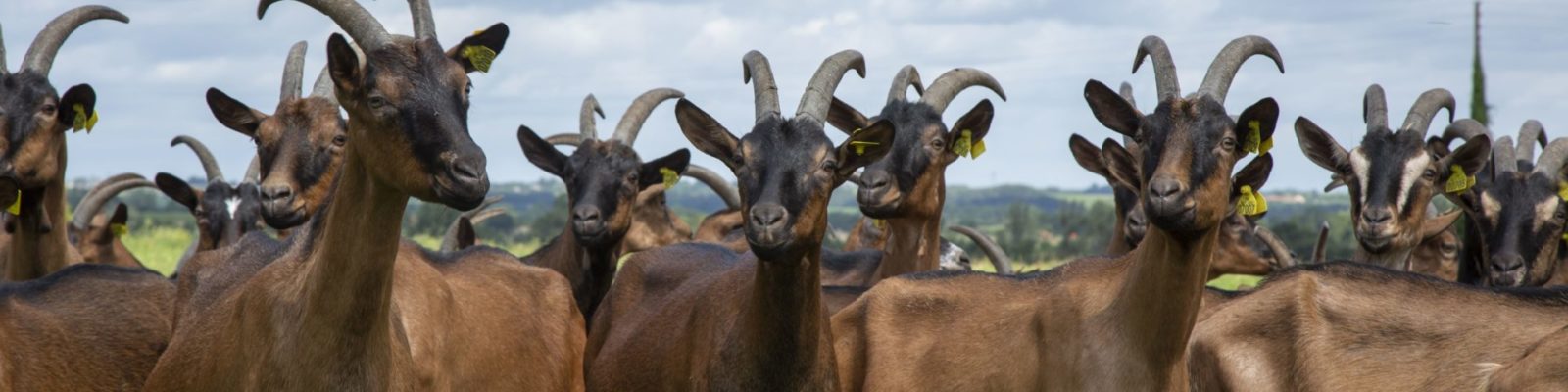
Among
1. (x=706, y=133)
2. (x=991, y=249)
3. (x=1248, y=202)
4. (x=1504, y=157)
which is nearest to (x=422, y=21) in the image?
(x=706, y=133)

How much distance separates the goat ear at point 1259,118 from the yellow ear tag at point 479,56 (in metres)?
3.28

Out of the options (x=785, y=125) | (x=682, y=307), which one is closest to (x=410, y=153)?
(x=785, y=125)

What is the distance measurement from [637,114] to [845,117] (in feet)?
4.74

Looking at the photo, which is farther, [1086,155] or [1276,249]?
[1276,249]

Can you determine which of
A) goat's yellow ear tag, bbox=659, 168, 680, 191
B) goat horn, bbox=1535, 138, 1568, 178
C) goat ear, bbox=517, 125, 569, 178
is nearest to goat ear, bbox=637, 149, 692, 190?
goat's yellow ear tag, bbox=659, 168, 680, 191

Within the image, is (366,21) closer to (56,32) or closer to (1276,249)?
(56,32)

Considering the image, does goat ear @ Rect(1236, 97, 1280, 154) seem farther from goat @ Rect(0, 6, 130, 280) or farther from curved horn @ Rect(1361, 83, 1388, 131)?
goat @ Rect(0, 6, 130, 280)

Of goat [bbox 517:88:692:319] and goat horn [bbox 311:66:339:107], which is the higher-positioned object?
goat horn [bbox 311:66:339:107]

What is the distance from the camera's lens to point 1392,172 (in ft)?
34.0

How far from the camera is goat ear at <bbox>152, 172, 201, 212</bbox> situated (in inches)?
543

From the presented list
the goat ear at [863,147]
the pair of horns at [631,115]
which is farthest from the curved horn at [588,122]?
the goat ear at [863,147]

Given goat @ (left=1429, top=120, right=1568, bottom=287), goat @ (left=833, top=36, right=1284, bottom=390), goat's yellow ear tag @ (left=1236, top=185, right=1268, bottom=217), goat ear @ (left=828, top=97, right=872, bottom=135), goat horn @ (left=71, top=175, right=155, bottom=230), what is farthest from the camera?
goat horn @ (left=71, top=175, right=155, bottom=230)

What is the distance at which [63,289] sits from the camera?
8.98m

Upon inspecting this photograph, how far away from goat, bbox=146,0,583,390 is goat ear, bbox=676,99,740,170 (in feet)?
4.88
